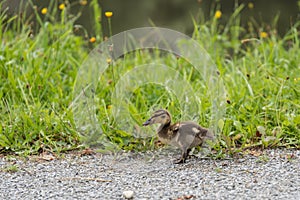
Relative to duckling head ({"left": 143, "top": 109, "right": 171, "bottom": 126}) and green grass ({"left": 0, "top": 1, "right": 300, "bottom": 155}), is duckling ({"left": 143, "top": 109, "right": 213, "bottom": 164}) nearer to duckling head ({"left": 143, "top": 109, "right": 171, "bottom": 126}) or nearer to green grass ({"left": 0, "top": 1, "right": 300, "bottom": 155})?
duckling head ({"left": 143, "top": 109, "right": 171, "bottom": 126})

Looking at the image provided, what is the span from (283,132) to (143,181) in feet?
4.31

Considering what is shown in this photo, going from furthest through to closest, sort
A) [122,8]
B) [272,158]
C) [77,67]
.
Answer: [122,8] < [77,67] < [272,158]

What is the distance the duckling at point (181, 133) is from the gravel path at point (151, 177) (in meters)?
0.12

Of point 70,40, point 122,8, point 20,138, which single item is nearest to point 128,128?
point 20,138

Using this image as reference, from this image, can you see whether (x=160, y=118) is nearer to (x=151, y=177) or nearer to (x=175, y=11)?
(x=151, y=177)

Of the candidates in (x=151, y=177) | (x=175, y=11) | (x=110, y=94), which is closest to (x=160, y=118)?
(x=151, y=177)

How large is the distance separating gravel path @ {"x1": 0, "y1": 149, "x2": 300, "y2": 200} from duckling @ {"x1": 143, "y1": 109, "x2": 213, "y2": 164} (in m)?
0.12

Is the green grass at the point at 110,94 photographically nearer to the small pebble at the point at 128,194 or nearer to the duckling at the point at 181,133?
the duckling at the point at 181,133

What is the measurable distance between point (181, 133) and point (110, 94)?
4.27ft

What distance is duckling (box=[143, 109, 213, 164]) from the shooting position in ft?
15.0

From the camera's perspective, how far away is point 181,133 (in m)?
4.59

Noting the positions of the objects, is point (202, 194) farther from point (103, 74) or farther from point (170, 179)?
point (103, 74)

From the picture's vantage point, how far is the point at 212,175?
4.31 m

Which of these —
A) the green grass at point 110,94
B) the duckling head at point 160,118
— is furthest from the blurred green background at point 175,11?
the duckling head at point 160,118
